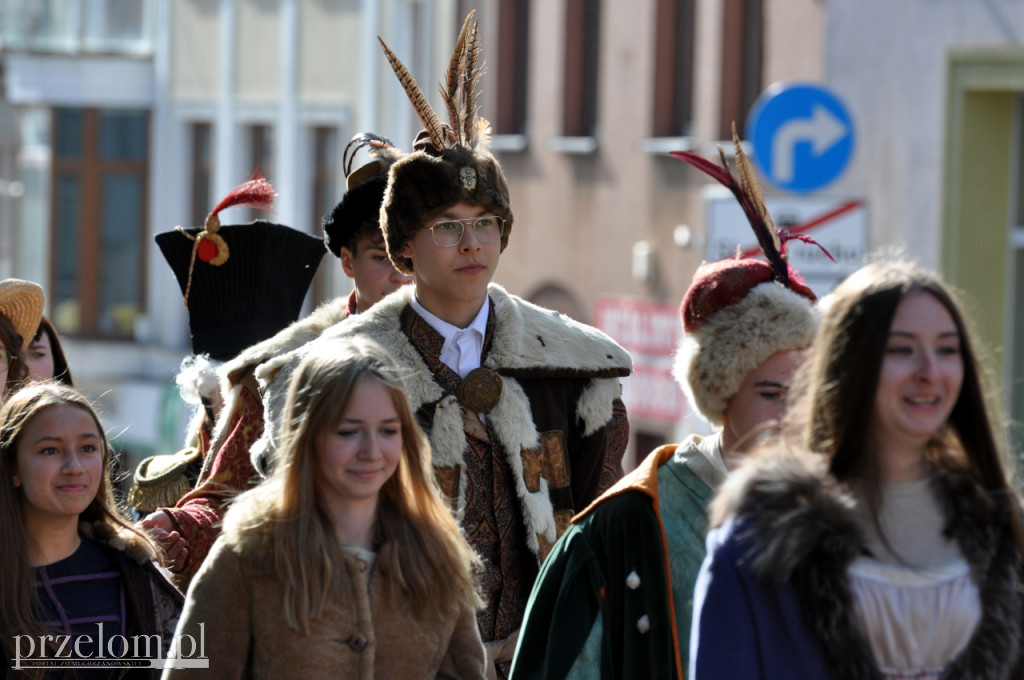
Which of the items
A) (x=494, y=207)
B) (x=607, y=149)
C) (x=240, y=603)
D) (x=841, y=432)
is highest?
(x=607, y=149)

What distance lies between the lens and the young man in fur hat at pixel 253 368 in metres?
4.65

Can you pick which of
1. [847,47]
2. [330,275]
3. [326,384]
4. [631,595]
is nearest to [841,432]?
[631,595]

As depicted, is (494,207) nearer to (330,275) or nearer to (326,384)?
(326,384)

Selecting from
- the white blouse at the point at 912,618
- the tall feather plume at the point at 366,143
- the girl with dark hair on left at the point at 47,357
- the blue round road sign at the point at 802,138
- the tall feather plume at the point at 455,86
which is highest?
the blue round road sign at the point at 802,138

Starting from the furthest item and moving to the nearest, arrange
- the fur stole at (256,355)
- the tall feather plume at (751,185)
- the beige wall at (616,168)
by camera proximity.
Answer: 1. the beige wall at (616,168)
2. the fur stole at (256,355)
3. the tall feather plume at (751,185)

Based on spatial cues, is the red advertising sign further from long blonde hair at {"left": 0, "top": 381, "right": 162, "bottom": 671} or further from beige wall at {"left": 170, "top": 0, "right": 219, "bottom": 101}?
long blonde hair at {"left": 0, "top": 381, "right": 162, "bottom": 671}

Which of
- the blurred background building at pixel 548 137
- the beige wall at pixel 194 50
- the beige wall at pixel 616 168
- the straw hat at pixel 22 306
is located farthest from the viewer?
the beige wall at pixel 194 50

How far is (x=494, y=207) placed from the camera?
4543 millimetres

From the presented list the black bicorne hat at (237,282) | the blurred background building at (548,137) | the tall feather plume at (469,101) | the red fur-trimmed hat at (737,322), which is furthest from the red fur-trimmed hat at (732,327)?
the blurred background building at (548,137)

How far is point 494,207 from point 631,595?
120cm

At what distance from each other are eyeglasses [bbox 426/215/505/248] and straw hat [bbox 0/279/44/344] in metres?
1.71

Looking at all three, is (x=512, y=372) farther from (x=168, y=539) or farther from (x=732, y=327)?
(x=168, y=539)

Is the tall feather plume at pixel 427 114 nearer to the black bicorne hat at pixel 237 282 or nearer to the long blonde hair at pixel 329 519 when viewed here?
the long blonde hair at pixel 329 519

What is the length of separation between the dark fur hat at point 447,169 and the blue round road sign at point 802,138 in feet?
13.8
